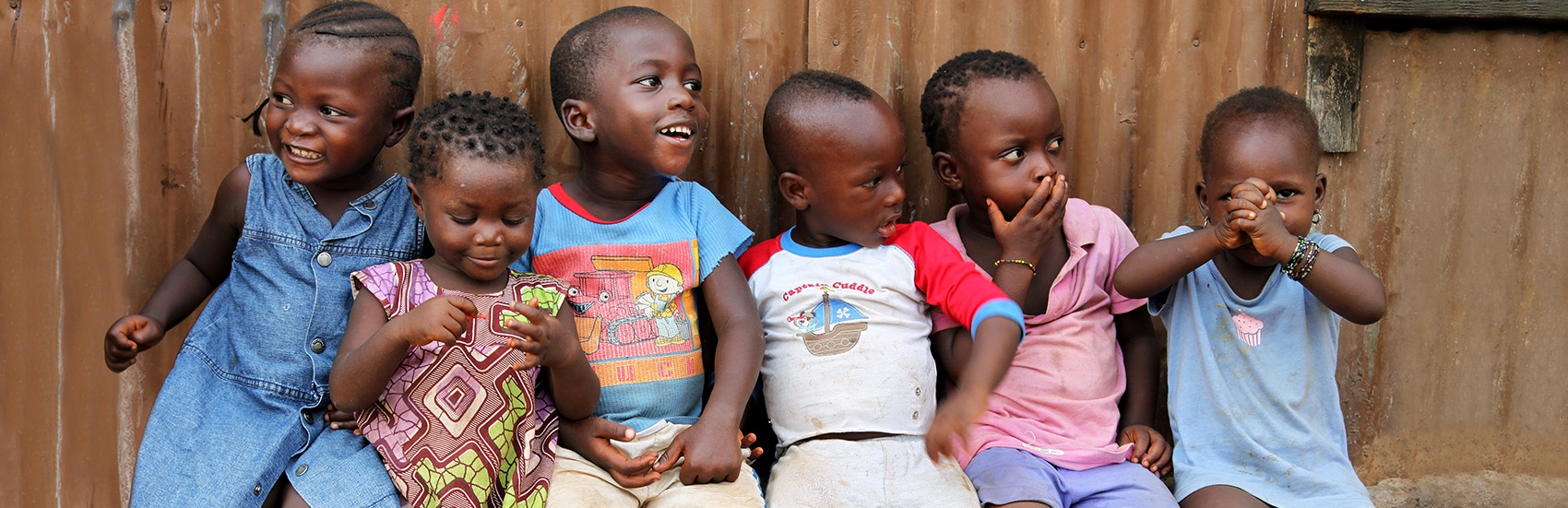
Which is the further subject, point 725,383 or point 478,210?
point 725,383

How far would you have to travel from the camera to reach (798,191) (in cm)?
282

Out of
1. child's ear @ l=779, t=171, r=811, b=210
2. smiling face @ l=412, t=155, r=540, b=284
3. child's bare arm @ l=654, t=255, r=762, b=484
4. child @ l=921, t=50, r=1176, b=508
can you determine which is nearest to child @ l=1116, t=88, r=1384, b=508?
child @ l=921, t=50, r=1176, b=508

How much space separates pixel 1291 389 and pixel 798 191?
1274 millimetres

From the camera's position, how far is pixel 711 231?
9.00 ft

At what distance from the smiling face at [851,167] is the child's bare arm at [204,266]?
1325 mm

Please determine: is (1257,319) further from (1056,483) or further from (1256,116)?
(1056,483)

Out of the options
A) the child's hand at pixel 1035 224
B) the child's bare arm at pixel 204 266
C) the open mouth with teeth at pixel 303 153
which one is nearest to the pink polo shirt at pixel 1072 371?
the child's hand at pixel 1035 224

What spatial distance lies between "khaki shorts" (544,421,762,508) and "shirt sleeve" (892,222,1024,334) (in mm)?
607

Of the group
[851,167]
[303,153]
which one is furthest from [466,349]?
[851,167]

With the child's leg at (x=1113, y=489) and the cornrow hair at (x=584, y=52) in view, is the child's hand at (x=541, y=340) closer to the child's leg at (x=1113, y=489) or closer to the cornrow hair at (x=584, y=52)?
the cornrow hair at (x=584, y=52)

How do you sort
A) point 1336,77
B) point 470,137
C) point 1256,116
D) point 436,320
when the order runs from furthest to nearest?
point 1336,77, point 1256,116, point 470,137, point 436,320

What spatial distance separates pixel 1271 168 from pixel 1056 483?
2.91 feet

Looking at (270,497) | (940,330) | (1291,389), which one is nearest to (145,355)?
(270,497)

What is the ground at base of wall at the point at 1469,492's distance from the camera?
3260 millimetres
